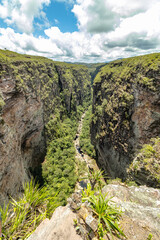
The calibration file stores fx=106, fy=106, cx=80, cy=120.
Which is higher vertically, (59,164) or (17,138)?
(17,138)

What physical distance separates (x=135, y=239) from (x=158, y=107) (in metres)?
15.9

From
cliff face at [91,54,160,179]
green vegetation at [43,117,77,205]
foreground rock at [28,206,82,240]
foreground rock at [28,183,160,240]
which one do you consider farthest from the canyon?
green vegetation at [43,117,77,205]

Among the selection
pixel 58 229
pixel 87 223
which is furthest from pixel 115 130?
pixel 58 229

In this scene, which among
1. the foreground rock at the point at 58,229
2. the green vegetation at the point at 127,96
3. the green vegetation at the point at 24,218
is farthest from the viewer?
the green vegetation at the point at 127,96

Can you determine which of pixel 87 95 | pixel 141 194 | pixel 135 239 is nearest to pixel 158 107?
pixel 141 194

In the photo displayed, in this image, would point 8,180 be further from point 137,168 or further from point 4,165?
point 137,168

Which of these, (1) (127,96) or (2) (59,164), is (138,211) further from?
(2) (59,164)

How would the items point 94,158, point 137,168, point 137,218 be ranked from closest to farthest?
point 137,218 → point 137,168 → point 94,158

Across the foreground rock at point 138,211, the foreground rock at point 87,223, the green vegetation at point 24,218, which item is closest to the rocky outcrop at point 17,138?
the green vegetation at point 24,218

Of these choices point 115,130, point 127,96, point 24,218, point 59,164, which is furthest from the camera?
point 59,164

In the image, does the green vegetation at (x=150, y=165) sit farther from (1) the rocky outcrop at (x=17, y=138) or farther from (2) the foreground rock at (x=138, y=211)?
(1) the rocky outcrop at (x=17, y=138)

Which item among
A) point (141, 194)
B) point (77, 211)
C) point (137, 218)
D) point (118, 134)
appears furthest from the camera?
point (118, 134)

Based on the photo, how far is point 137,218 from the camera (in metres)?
4.83

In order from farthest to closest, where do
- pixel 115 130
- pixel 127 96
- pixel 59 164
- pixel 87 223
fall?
pixel 59 164, pixel 115 130, pixel 127 96, pixel 87 223
